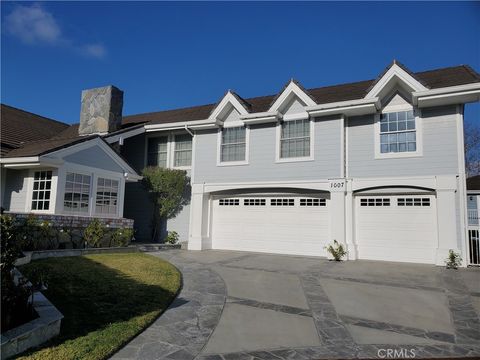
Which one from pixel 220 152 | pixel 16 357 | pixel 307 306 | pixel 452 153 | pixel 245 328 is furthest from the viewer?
pixel 220 152

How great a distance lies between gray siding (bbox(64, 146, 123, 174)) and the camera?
48.0 feet

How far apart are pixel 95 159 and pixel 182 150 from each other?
4546mm

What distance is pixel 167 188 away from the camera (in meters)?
17.5

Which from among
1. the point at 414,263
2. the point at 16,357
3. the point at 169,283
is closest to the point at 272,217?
the point at 414,263

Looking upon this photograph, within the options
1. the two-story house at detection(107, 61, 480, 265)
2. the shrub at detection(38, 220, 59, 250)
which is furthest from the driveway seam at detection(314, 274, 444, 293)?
the shrub at detection(38, 220, 59, 250)

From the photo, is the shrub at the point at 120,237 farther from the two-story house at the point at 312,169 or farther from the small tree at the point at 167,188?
the small tree at the point at 167,188

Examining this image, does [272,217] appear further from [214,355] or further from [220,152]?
[214,355]

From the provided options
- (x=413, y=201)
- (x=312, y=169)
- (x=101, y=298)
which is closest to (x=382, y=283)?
(x=413, y=201)

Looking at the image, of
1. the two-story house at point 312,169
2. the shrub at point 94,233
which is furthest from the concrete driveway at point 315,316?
the shrub at point 94,233

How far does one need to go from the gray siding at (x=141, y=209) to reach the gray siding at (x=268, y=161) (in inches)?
70.8

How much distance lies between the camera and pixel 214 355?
16.4ft

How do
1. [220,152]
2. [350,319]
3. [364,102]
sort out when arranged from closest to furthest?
[350,319]
[364,102]
[220,152]

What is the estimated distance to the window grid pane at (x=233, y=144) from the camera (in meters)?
16.5

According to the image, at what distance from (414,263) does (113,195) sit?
12.5 meters
